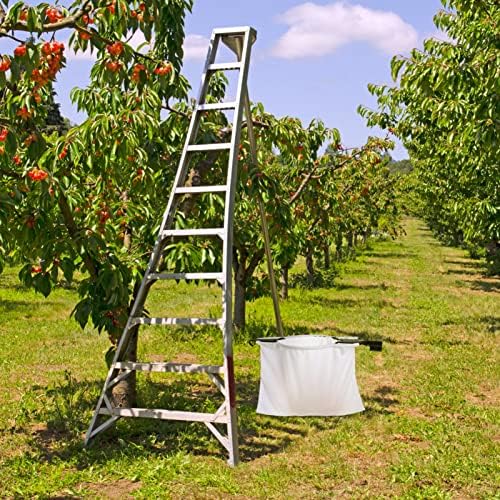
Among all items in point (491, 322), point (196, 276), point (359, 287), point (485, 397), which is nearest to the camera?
point (196, 276)

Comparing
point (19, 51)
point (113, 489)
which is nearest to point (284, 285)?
point (113, 489)

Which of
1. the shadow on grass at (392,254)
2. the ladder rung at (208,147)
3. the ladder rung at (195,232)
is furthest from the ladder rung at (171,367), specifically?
the shadow on grass at (392,254)

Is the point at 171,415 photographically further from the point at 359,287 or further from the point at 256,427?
the point at 359,287

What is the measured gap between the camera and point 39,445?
641 cm

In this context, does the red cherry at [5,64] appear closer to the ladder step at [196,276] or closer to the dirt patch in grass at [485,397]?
the ladder step at [196,276]

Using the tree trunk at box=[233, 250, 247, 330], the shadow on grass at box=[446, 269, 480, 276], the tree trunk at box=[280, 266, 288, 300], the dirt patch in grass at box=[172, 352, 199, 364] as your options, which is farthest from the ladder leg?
the shadow on grass at box=[446, 269, 480, 276]

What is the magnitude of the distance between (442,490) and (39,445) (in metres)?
3.64

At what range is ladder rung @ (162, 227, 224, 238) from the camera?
597cm

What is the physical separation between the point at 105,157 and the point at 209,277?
4.35 ft

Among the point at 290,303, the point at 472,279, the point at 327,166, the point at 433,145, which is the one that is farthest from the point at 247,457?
the point at 472,279

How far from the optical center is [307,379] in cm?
646

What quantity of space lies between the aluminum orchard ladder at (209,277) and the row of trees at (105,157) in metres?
0.17

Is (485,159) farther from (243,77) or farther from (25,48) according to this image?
(25,48)

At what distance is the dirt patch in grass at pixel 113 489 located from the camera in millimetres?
5229
